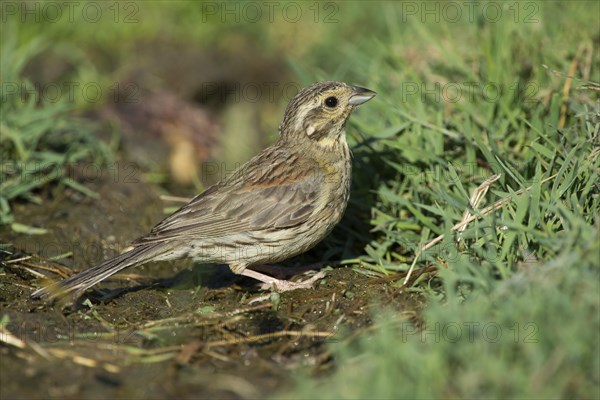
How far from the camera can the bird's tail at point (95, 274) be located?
527 centimetres

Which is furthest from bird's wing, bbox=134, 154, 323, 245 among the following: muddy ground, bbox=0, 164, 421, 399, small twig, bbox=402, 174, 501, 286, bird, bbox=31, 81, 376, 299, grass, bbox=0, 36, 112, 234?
grass, bbox=0, 36, 112, 234

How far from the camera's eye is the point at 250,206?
5938 millimetres

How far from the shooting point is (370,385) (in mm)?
3492

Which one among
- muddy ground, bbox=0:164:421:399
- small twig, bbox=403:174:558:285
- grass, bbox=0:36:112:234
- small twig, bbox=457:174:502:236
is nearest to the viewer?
muddy ground, bbox=0:164:421:399

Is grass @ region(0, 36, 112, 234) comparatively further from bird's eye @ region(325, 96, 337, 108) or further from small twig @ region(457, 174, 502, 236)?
small twig @ region(457, 174, 502, 236)

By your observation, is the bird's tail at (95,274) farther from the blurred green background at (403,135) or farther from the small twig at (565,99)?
the small twig at (565,99)

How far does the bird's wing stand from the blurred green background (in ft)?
1.98

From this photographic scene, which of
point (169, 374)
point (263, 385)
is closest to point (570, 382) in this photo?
point (263, 385)

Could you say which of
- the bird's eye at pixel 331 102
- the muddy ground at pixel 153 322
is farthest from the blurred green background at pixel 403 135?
the bird's eye at pixel 331 102

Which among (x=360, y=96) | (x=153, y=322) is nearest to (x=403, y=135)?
(x=360, y=96)

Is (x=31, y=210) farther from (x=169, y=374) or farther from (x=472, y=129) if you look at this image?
(x=472, y=129)

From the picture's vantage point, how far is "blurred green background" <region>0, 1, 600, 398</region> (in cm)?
365

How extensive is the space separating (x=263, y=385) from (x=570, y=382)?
1.51 metres

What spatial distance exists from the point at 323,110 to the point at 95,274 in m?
2.03
